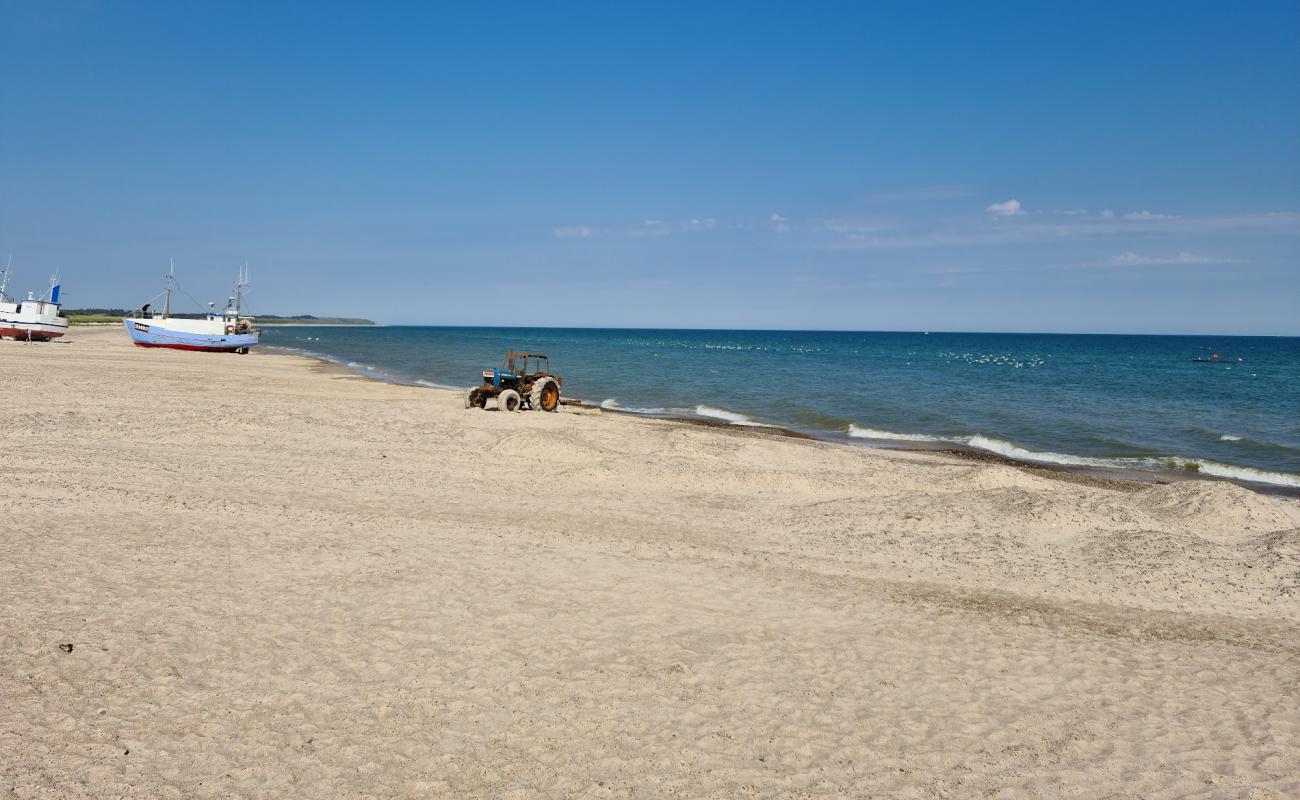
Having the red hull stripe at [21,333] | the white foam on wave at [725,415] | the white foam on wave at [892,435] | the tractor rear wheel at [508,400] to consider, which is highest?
the red hull stripe at [21,333]

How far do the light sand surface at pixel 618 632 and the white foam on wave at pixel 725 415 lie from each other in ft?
47.6

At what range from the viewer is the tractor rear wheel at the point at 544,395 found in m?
29.4

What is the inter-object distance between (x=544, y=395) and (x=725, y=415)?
9124 mm

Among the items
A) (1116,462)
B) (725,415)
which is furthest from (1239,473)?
(725,415)

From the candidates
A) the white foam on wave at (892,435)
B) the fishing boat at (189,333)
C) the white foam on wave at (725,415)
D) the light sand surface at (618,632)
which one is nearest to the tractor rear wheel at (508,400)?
the white foam on wave at (725,415)

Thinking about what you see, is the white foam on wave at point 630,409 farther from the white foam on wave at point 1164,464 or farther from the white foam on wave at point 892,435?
the white foam on wave at point 1164,464

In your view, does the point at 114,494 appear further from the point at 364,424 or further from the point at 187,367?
the point at 187,367

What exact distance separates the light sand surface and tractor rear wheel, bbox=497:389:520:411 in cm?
1047

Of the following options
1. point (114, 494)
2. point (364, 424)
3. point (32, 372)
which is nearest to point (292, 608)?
point (114, 494)

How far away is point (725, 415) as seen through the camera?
35406 millimetres

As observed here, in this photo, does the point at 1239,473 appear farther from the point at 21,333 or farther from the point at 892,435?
the point at 21,333

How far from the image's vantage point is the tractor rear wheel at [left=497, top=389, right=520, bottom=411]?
2894cm

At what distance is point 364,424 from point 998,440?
21672mm

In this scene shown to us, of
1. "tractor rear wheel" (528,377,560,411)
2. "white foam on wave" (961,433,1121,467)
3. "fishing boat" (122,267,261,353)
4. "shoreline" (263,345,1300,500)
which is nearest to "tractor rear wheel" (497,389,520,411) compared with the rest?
"tractor rear wheel" (528,377,560,411)
